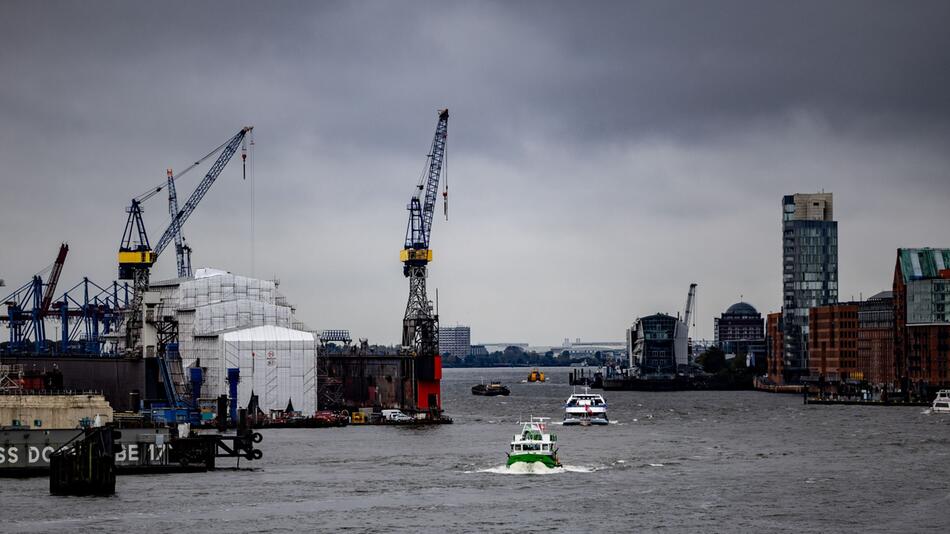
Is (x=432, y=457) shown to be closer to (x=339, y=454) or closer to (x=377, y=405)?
(x=339, y=454)

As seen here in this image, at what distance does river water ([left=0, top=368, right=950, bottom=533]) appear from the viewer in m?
82.4

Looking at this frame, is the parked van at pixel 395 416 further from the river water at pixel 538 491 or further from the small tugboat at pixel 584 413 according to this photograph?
the river water at pixel 538 491

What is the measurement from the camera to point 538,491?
96938mm

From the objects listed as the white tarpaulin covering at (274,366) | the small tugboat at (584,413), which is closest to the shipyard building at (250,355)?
the white tarpaulin covering at (274,366)

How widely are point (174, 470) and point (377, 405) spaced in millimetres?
83693

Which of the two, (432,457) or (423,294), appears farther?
(423,294)

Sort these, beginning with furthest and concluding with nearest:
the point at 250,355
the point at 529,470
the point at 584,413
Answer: the point at 584,413 < the point at 250,355 < the point at 529,470

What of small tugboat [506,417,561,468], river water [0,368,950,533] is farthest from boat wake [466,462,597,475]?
river water [0,368,950,533]

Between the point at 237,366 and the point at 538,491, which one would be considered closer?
the point at 538,491

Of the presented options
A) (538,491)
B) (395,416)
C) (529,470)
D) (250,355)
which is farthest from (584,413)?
(538,491)

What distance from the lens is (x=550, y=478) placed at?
105 m

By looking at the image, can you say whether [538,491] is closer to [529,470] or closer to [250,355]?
[529,470]

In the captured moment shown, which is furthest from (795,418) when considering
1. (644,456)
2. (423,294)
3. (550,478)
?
(550,478)

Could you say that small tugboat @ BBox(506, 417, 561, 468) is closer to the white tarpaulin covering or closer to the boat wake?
the boat wake
